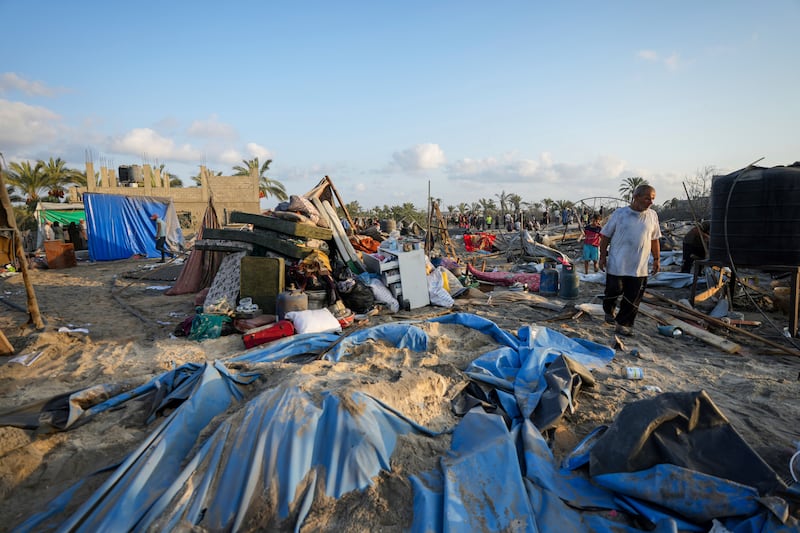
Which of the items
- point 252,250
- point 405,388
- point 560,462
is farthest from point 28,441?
point 252,250

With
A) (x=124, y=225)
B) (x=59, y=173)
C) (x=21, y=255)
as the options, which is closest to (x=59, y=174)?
(x=59, y=173)

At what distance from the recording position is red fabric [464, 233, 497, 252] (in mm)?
17062

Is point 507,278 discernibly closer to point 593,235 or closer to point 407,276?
point 593,235

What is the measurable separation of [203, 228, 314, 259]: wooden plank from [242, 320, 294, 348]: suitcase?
1.70 meters

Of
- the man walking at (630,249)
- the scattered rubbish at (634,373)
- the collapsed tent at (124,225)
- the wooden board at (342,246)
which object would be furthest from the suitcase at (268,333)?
the collapsed tent at (124,225)

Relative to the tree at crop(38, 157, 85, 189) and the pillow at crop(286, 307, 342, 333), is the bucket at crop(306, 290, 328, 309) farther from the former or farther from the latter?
the tree at crop(38, 157, 85, 189)

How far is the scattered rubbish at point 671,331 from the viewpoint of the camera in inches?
207

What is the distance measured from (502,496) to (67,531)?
213 centimetres

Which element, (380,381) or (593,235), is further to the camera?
(593,235)

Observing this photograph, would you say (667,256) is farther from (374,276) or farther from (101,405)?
(101,405)

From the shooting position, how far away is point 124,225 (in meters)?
15.8

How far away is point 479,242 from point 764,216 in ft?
39.9

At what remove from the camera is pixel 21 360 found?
441 centimetres

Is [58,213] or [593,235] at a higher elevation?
[58,213]
